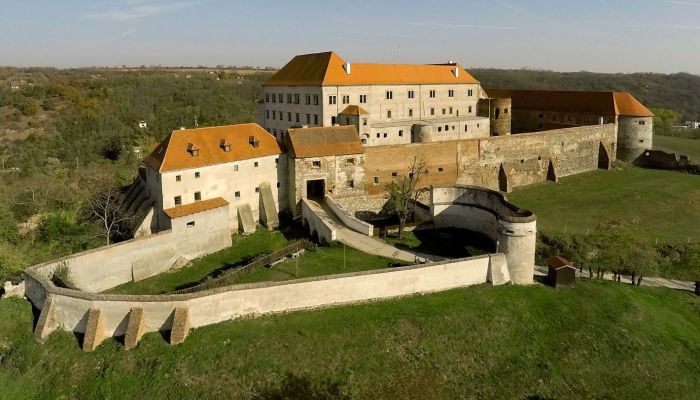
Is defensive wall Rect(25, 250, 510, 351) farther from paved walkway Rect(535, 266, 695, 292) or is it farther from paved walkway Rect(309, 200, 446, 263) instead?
paved walkway Rect(535, 266, 695, 292)

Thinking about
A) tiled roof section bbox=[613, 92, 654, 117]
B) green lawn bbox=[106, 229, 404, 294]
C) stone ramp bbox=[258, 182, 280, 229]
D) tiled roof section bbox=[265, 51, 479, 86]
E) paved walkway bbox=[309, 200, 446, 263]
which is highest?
tiled roof section bbox=[265, 51, 479, 86]

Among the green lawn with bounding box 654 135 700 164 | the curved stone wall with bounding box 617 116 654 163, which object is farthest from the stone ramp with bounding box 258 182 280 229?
the green lawn with bounding box 654 135 700 164

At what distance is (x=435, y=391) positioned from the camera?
18859 mm

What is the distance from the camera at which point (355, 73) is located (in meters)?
45.5

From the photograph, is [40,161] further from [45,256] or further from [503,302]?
[503,302]

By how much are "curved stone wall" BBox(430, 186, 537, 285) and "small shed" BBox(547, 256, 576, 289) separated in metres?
0.96

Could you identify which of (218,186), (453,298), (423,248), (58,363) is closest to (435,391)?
(453,298)

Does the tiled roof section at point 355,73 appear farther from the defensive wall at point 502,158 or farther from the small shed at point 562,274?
the small shed at point 562,274

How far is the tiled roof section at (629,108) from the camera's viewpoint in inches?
1960

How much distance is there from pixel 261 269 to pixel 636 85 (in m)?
119

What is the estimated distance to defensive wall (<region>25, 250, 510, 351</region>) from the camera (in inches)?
786

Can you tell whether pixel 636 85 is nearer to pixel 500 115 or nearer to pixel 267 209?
pixel 500 115

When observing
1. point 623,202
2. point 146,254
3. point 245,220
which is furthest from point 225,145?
Answer: point 623,202

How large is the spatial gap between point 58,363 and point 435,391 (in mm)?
13630
